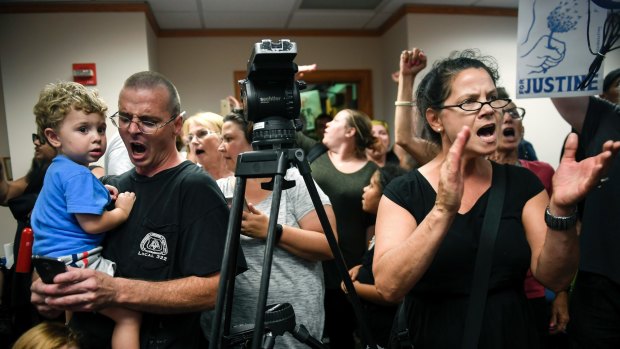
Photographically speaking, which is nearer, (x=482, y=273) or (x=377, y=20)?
(x=482, y=273)

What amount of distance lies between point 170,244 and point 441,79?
0.90 metres

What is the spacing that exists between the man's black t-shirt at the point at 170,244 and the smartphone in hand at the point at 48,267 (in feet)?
0.55

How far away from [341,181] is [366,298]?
980mm

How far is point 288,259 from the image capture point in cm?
156

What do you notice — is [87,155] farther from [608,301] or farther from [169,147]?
[608,301]

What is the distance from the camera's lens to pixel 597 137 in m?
1.56

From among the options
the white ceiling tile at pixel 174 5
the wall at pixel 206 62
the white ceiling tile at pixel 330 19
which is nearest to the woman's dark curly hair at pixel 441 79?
the white ceiling tile at pixel 174 5

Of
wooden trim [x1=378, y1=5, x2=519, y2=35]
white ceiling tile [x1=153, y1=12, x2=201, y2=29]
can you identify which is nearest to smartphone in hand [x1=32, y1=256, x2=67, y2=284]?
white ceiling tile [x1=153, y1=12, x2=201, y2=29]

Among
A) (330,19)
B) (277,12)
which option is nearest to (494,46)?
(330,19)

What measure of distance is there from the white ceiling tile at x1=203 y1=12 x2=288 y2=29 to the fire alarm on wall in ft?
4.18

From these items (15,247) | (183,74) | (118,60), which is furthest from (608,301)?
(183,74)

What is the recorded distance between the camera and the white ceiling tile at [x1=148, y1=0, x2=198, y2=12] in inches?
167

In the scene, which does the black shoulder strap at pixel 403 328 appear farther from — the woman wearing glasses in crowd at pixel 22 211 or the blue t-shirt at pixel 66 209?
the woman wearing glasses in crowd at pixel 22 211

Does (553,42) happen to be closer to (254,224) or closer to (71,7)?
(254,224)
